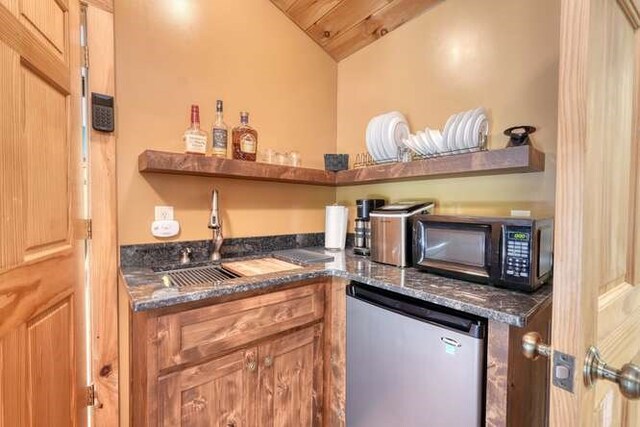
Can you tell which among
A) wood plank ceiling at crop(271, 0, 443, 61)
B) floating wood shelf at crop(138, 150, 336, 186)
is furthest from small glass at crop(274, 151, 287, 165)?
wood plank ceiling at crop(271, 0, 443, 61)

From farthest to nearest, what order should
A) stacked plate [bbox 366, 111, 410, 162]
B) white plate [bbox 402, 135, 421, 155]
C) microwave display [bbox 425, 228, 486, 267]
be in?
1. stacked plate [bbox 366, 111, 410, 162]
2. white plate [bbox 402, 135, 421, 155]
3. microwave display [bbox 425, 228, 486, 267]

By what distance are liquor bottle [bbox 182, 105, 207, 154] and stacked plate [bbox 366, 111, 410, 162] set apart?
935 millimetres

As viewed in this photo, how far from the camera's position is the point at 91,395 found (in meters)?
1.24

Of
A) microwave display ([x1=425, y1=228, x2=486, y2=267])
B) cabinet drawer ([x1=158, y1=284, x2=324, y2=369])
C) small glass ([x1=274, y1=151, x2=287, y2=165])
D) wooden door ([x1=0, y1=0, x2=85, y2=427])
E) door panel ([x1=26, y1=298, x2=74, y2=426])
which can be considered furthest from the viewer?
small glass ([x1=274, y1=151, x2=287, y2=165])

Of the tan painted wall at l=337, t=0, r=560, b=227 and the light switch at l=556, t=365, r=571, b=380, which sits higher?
the tan painted wall at l=337, t=0, r=560, b=227

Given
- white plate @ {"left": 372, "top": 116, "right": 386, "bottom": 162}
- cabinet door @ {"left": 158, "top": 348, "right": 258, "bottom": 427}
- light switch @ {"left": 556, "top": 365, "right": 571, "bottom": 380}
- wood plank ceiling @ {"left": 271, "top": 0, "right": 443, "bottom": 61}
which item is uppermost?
wood plank ceiling @ {"left": 271, "top": 0, "right": 443, "bottom": 61}

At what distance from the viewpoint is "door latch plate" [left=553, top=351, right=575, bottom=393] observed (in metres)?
0.46

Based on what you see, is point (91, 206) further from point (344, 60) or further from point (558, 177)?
point (344, 60)

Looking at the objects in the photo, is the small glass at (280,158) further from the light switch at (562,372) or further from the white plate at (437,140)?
the light switch at (562,372)

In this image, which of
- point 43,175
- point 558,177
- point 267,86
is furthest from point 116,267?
point 558,177

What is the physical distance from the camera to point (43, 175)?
3.01ft

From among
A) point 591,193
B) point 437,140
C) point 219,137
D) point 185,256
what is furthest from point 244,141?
point 591,193

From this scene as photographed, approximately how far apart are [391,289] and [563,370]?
0.63 m

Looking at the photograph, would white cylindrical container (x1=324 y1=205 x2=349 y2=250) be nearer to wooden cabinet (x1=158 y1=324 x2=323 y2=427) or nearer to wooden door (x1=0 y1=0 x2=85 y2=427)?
wooden cabinet (x1=158 y1=324 x2=323 y2=427)
